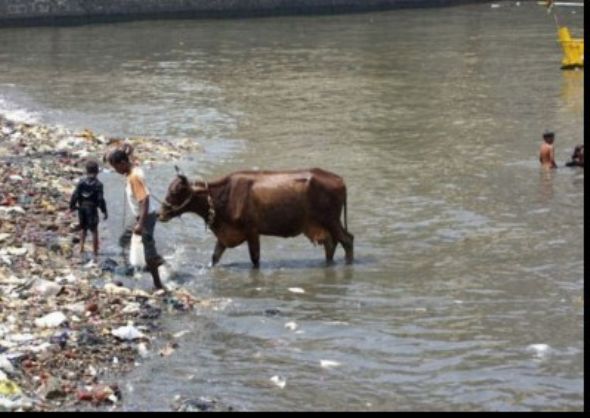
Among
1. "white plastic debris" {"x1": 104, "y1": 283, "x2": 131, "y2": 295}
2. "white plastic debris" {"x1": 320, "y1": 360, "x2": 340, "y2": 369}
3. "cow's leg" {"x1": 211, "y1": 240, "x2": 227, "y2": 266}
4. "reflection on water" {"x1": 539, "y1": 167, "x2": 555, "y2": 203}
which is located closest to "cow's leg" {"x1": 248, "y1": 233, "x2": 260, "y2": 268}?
"cow's leg" {"x1": 211, "y1": 240, "x2": 227, "y2": 266}

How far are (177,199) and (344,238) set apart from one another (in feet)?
5.97

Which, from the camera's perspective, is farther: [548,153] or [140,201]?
[548,153]

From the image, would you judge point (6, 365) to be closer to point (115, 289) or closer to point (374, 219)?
point (115, 289)

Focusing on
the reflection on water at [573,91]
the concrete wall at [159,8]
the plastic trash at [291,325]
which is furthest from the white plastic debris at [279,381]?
the concrete wall at [159,8]

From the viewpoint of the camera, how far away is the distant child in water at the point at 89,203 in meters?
13.7

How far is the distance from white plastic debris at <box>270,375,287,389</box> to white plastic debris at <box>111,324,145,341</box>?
1.32m

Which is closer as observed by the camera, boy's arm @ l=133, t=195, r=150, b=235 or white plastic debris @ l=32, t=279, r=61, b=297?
white plastic debris @ l=32, t=279, r=61, b=297

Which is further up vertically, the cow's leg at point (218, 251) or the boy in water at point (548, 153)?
the boy in water at point (548, 153)

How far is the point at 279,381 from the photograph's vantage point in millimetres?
10078

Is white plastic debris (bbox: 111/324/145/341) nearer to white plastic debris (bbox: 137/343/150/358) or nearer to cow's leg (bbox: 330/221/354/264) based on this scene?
white plastic debris (bbox: 137/343/150/358)

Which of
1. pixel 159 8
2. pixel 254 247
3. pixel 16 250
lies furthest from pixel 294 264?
pixel 159 8

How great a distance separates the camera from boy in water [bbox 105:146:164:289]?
12.0 m

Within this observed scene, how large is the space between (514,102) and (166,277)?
15.5 metres

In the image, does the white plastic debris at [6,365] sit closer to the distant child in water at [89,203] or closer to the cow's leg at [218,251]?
the distant child in water at [89,203]
